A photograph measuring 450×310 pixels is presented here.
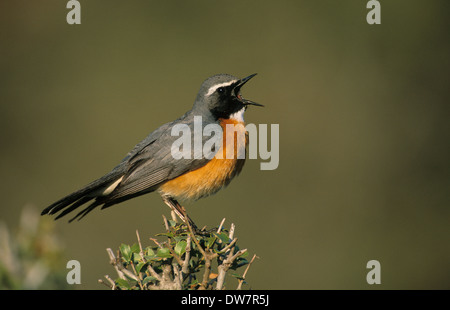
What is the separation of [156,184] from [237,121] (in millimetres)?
883

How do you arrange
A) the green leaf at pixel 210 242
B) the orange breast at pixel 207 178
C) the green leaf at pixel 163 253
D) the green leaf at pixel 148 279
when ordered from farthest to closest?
the orange breast at pixel 207 178, the green leaf at pixel 210 242, the green leaf at pixel 163 253, the green leaf at pixel 148 279

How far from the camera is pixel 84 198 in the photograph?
386cm

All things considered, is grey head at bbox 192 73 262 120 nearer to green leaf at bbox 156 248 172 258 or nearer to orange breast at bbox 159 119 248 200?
orange breast at bbox 159 119 248 200

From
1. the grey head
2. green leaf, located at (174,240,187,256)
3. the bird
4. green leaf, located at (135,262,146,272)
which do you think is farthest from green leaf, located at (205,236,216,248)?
the grey head

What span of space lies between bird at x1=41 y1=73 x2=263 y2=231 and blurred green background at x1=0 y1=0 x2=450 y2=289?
115 inches

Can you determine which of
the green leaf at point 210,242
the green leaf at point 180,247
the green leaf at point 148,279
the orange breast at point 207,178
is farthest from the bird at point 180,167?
the green leaf at point 148,279

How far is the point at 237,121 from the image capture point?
14.5 feet

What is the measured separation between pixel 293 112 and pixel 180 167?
169 inches

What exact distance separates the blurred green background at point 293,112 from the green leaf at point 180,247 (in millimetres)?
4491

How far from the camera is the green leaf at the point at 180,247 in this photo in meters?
2.59

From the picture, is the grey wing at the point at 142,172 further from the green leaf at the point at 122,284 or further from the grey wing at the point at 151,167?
the green leaf at the point at 122,284

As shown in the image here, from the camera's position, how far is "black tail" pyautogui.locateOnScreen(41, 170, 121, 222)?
3571 mm

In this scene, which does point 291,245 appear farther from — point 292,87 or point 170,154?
point 170,154

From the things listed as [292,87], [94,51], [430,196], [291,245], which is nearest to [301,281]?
[291,245]
